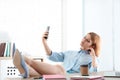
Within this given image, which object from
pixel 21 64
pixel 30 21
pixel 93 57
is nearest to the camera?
pixel 21 64

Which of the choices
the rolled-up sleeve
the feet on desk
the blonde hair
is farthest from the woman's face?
the feet on desk

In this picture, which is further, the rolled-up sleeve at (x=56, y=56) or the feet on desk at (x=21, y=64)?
the rolled-up sleeve at (x=56, y=56)

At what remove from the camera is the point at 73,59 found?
2.92 m

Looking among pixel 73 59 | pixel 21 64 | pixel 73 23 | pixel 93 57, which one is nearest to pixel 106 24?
pixel 73 23

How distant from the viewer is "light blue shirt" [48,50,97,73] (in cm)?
281

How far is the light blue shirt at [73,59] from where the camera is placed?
2.81 meters

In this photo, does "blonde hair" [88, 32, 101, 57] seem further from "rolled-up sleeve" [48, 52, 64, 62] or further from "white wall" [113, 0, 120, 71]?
"white wall" [113, 0, 120, 71]

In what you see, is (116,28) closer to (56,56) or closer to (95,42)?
(95,42)

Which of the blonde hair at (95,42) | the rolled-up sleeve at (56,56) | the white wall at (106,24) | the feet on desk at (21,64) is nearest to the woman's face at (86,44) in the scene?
the blonde hair at (95,42)

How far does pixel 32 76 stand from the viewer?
6.49ft

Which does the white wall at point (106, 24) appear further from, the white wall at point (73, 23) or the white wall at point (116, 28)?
the white wall at point (73, 23)

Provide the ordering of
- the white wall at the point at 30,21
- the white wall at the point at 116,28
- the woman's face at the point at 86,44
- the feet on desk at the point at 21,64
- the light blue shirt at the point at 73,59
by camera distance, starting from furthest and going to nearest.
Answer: the white wall at the point at 116,28, the white wall at the point at 30,21, the woman's face at the point at 86,44, the light blue shirt at the point at 73,59, the feet on desk at the point at 21,64

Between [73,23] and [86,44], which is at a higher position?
[73,23]

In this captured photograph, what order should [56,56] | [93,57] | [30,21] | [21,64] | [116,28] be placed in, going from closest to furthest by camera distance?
[21,64]
[93,57]
[56,56]
[30,21]
[116,28]
